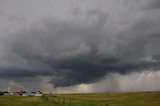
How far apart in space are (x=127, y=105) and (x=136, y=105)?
2.83m

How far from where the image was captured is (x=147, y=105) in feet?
274

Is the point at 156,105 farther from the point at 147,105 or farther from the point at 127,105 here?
the point at 127,105

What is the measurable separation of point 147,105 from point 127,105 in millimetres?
6179

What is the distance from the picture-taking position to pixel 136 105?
85.8 metres

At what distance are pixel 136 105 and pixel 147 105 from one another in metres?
3.35

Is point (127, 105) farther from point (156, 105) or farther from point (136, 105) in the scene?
point (156, 105)

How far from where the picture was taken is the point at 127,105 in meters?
87.6

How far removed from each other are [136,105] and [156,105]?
5425 mm

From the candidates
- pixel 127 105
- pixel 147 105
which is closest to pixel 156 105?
pixel 147 105

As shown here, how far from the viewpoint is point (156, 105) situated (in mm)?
83312

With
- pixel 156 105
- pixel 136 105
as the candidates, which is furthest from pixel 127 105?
pixel 156 105
